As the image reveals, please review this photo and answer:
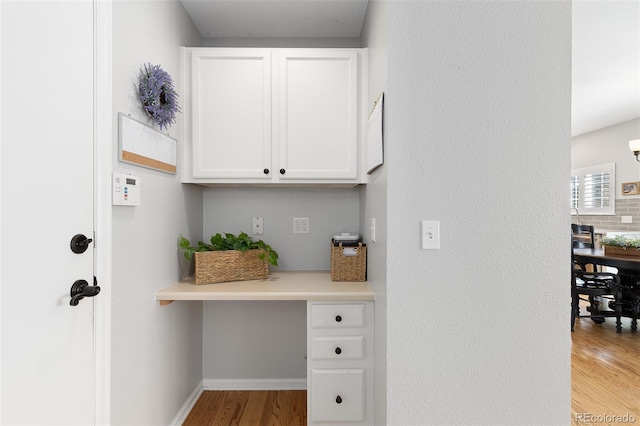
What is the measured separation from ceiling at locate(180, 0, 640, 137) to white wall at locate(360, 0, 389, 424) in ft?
0.87

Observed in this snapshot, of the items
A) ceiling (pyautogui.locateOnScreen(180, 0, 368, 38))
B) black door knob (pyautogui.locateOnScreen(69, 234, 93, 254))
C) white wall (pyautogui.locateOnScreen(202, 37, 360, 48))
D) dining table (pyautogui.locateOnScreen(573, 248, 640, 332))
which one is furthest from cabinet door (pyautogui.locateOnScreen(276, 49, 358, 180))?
dining table (pyautogui.locateOnScreen(573, 248, 640, 332))

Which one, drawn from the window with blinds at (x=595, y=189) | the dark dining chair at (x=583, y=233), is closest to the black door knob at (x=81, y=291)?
the dark dining chair at (x=583, y=233)

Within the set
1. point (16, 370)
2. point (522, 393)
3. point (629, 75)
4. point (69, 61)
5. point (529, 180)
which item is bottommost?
point (522, 393)

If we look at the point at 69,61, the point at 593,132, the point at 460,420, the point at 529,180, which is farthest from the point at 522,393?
the point at 593,132

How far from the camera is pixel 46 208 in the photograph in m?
1.03

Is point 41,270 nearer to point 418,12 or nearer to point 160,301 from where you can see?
point 160,301

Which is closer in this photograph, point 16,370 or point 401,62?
point 16,370

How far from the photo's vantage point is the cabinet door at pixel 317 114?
77.2 inches

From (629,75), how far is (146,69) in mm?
4400

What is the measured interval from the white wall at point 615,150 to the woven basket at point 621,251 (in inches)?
102

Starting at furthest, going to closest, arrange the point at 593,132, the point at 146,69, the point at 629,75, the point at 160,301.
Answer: the point at 593,132 < the point at 629,75 < the point at 160,301 < the point at 146,69

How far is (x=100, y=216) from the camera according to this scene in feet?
4.10

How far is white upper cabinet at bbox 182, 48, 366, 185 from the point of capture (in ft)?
6.42

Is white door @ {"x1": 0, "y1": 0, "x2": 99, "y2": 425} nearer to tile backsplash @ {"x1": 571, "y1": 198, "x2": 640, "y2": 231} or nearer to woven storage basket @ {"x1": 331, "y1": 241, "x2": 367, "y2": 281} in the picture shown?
woven storage basket @ {"x1": 331, "y1": 241, "x2": 367, "y2": 281}
